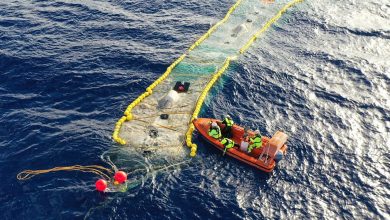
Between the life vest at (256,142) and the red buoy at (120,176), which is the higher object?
the life vest at (256,142)

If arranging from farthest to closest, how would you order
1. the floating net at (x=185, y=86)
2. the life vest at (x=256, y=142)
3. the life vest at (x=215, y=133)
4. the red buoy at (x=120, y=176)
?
the floating net at (x=185, y=86) < the life vest at (x=215, y=133) < the life vest at (x=256, y=142) < the red buoy at (x=120, y=176)

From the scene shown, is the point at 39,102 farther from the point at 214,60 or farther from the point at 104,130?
the point at 214,60

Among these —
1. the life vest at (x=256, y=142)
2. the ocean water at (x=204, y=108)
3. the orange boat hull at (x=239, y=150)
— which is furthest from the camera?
the life vest at (x=256, y=142)

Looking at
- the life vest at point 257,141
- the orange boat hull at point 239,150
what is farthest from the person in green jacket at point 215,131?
the life vest at point 257,141

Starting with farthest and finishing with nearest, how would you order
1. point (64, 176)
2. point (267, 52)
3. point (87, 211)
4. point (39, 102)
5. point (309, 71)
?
point (267, 52)
point (309, 71)
point (39, 102)
point (64, 176)
point (87, 211)

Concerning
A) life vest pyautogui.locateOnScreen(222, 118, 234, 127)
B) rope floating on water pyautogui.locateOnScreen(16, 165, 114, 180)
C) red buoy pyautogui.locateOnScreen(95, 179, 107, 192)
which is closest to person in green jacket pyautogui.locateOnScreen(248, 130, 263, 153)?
life vest pyautogui.locateOnScreen(222, 118, 234, 127)

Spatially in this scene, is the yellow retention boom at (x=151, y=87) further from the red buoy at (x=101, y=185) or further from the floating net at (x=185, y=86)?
the red buoy at (x=101, y=185)

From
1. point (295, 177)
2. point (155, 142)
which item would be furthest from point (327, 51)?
point (155, 142)
